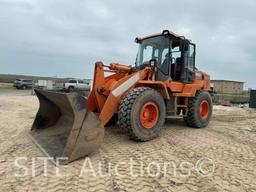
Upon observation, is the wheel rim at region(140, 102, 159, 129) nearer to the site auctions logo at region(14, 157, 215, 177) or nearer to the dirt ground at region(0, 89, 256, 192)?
the dirt ground at region(0, 89, 256, 192)

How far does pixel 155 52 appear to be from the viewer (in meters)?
6.30

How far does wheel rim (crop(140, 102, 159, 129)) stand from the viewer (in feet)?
16.3

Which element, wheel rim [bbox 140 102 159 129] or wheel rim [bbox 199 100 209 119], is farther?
wheel rim [bbox 199 100 209 119]

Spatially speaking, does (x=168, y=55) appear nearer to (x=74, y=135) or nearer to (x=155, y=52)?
(x=155, y=52)

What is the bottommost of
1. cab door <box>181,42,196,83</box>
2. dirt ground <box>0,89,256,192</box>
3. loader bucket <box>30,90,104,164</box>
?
dirt ground <box>0,89,256,192</box>

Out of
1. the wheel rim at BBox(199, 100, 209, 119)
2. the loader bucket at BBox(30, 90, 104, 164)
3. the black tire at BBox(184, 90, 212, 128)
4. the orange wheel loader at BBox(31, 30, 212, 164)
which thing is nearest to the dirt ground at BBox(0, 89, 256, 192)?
the loader bucket at BBox(30, 90, 104, 164)

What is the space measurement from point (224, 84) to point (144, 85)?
4355 centimetres

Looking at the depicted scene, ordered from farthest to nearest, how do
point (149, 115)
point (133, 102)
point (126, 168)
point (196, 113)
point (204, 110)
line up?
point (204, 110) → point (196, 113) → point (149, 115) → point (133, 102) → point (126, 168)

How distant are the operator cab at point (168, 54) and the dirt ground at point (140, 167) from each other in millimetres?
1754

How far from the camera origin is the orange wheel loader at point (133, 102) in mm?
4008

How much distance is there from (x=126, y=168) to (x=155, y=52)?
352 cm

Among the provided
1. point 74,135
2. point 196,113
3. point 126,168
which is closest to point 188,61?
point 196,113

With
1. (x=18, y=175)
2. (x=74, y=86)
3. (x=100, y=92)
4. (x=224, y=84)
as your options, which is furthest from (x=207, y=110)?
(x=224, y=84)

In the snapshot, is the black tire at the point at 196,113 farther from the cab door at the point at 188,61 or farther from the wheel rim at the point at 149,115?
the wheel rim at the point at 149,115
